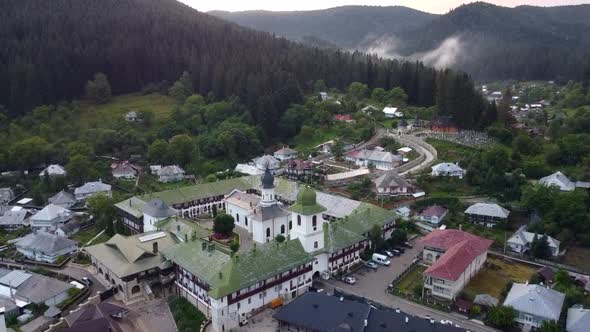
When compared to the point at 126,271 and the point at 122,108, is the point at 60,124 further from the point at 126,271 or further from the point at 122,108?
the point at 126,271

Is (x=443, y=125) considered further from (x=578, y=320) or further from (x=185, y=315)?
(x=185, y=315)

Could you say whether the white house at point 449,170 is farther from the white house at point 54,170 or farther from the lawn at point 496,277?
the white house at point 54,170

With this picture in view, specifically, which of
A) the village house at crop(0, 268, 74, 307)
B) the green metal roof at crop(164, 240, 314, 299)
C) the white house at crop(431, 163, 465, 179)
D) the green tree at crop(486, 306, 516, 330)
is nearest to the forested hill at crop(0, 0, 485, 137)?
the white house at crop(431, 163, 465, 179)

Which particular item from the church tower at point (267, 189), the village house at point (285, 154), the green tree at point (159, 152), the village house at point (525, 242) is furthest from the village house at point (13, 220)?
the village house at point (525, 242)

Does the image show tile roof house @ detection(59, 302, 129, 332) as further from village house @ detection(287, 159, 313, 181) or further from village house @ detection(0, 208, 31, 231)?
village house @ detection(287, 159, 313, 181)

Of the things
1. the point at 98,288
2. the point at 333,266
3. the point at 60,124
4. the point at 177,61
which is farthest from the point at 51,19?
the point at 333,266

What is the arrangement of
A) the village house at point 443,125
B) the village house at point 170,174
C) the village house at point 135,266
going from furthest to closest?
the village house at point 443,125 → the village house at point 170,174 → the village house at point 135,266
